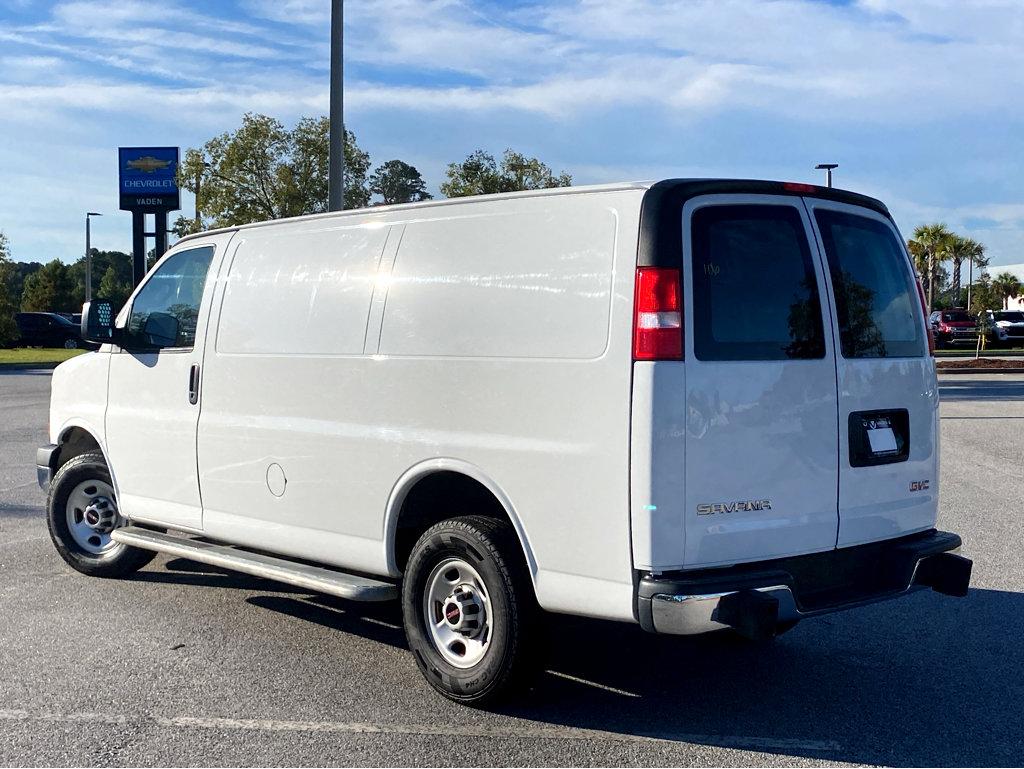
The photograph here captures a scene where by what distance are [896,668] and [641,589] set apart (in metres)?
1.86

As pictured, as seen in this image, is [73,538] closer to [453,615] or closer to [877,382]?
[453,615]

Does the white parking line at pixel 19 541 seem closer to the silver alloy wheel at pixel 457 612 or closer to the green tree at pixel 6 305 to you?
the silver alloy wheel at pixel 457 612

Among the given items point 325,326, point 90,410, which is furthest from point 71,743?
point 90,410

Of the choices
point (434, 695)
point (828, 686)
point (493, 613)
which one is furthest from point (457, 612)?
point (828, 686)

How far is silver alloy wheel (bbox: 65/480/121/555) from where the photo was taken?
24.5ft

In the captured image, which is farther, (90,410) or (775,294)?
(90,410)

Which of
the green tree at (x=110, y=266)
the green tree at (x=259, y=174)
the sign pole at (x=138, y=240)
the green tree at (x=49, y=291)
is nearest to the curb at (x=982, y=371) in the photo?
the green tree at (x=259, y=174)

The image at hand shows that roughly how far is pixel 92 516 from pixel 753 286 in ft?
15.6

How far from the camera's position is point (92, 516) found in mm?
7480

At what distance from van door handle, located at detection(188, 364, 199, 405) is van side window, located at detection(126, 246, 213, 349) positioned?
0.60 ft

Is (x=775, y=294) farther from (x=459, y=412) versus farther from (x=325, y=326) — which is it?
(x=325, y=326)

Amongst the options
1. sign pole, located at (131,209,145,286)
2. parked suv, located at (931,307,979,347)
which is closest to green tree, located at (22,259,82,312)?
sign pole, located at (131,209,145,286)

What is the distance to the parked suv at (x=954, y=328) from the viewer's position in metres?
48.1

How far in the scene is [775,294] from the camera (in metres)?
4.85
